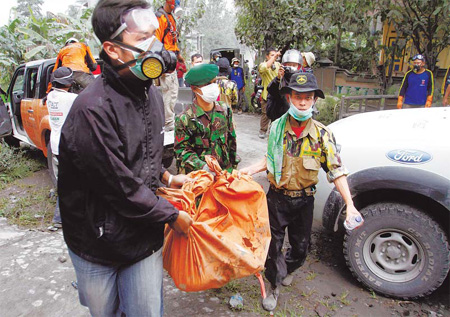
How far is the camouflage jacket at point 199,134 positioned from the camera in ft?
9.85

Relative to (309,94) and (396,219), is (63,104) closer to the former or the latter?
(309,94)

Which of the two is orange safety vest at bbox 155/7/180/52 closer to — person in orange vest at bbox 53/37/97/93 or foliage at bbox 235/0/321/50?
person in orange vest at bbox 53/37/97/93

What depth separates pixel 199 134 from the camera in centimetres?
303

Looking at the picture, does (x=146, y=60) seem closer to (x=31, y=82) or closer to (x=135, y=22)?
(x=135, y=22)

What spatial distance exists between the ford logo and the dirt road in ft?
4.03

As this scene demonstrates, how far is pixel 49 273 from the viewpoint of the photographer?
3383 millimetres

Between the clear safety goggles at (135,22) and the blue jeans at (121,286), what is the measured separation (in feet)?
3.56

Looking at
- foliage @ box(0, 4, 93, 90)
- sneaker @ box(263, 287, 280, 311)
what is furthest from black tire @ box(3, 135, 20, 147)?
sneaker @ box(263, 287, 280, 311)

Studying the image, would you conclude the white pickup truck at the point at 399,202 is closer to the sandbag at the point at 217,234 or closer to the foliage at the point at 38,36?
the sandbag at the point at 217,234

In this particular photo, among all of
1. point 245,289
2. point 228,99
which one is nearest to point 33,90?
point 228,99

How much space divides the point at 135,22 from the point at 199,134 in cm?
156

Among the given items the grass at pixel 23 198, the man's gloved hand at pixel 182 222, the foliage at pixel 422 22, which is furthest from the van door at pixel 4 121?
the foliage at pixel 422 22

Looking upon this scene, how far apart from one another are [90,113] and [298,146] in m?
1.68

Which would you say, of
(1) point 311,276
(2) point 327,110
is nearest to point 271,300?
(1) point 311,276
